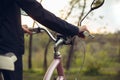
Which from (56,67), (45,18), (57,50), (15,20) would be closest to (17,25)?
(15,20)

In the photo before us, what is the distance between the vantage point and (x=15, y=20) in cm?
339

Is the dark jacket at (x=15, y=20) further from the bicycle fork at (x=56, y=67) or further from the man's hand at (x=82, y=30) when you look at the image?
the bicycle fork at (x=56, y=67)

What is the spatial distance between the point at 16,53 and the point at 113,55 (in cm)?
2189

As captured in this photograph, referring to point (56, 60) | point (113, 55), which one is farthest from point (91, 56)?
point (56, 60)

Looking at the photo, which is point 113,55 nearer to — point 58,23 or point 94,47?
point 94,47

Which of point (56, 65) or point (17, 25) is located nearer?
point (17, 25)

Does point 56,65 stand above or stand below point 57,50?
below

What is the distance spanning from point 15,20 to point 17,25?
4 centimetres

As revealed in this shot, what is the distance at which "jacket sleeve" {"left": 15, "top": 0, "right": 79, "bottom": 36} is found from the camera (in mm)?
3375

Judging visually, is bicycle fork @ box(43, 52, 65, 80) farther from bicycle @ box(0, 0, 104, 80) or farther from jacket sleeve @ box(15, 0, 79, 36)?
jacket sleeve @ box(15, 0, 79, 36)

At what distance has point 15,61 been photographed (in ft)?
11.3

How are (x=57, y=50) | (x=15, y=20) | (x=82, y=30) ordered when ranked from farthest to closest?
(x=57, y=50) → (x=82, y=30) → (x=15, y=20)

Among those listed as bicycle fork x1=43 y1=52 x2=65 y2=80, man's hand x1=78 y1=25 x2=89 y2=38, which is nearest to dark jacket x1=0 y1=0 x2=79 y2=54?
man's hand x1=78 y1=25 x2=89 y2=38

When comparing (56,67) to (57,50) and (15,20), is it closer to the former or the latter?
(57,50)
